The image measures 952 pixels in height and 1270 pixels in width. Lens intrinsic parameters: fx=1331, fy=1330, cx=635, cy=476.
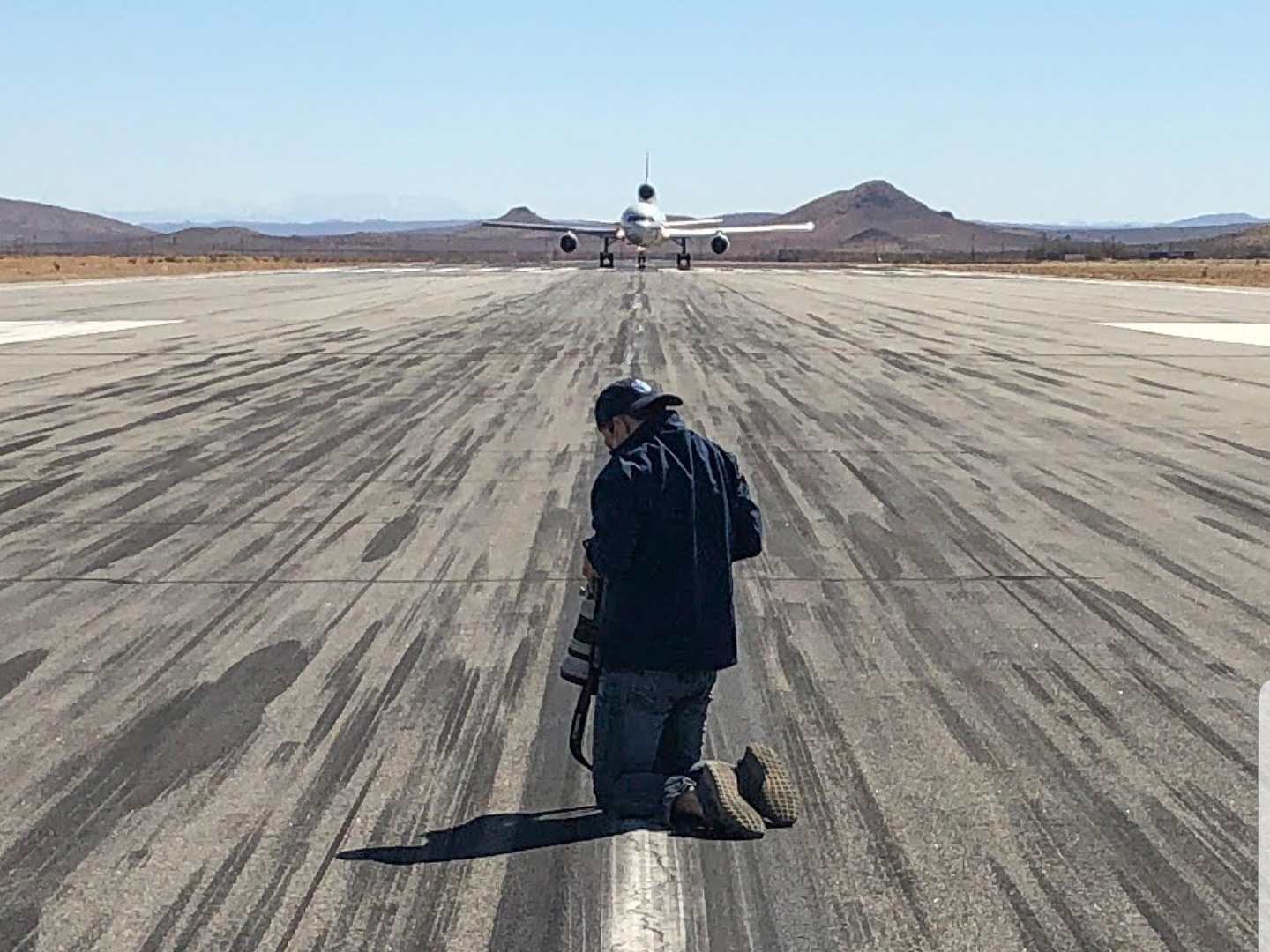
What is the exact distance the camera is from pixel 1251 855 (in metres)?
5.06

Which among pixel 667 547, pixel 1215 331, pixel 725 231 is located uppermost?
pixel 667 547

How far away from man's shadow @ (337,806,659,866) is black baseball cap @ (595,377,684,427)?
1604 millimetres

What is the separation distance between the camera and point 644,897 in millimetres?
4711

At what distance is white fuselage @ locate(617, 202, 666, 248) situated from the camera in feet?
236

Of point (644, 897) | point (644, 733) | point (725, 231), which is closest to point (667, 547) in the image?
point (644, 733)

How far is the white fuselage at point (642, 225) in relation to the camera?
71.9m

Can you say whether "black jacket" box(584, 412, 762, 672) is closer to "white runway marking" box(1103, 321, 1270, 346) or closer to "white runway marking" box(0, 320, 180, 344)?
"white runway marking" box(1103, 321, 1270, 346)

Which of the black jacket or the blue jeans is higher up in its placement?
the black jacket

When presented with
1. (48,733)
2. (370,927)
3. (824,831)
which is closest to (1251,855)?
(824,831)

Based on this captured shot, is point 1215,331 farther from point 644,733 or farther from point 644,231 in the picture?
point 644,231

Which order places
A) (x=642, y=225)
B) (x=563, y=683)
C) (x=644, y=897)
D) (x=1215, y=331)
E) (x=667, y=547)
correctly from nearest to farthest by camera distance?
(x=644, y=897) → (x=667, y=547) → (x=563, y=683) → (x=1215, y=331) → (x=642, y=225)

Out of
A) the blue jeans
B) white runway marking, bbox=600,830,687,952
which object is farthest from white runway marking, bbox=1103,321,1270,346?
white runway marking, bbox=600,830,687,952

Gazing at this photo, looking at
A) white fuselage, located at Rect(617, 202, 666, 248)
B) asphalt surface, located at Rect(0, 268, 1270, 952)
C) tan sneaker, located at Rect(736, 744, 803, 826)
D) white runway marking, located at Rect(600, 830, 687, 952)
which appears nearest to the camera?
white runway marking, located at Rect(600, 830, 687, 952)

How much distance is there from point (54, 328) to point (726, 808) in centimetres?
3106
